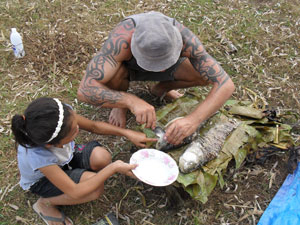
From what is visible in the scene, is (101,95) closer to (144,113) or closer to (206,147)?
(144,113)

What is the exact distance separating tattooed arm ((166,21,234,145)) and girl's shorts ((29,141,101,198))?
78cm

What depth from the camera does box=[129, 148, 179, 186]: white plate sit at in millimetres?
2352

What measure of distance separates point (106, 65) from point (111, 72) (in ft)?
0.27

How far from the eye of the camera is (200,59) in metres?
2.81

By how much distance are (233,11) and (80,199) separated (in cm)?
406

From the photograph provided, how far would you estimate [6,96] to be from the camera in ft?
12.1

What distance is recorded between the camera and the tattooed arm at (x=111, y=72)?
270 cm

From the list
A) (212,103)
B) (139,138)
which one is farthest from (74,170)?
(212,103)

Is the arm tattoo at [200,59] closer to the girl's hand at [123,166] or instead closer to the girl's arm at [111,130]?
the girl's arm at [111,130]

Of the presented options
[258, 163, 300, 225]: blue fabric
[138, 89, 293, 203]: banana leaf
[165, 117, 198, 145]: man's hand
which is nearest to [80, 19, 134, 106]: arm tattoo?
[138, 89, 293, 203]: banana leaf

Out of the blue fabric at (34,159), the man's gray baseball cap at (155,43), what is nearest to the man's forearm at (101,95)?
the man's gray baseball cap at (155,43)

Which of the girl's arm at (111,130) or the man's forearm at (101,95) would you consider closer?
the girl's arm at (111,130)

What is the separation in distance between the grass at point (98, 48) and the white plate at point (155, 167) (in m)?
0.48

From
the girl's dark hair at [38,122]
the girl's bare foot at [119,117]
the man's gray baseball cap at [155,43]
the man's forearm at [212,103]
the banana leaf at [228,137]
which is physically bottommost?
the girl's bare foot at [119,117]
